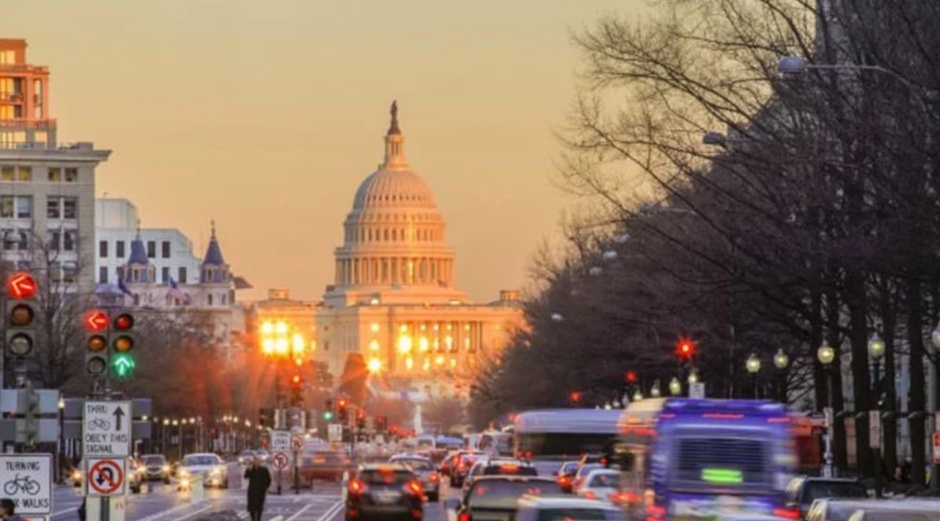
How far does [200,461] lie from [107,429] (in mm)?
73202

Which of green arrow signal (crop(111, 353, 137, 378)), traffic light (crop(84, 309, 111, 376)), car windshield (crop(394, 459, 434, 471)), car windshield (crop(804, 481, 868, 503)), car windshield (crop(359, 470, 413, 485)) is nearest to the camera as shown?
traffic light (crop(84, 309, 111, 376))

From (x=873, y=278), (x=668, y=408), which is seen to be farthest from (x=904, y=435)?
(x=668, y=408)

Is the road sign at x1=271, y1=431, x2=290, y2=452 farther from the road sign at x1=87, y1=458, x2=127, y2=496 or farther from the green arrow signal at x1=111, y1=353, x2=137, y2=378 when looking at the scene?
the green arrow signal at x1=111, y1=353, x2=137, y2=378

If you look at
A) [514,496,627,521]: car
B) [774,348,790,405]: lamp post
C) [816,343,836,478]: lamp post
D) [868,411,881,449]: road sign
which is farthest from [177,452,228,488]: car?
[514,496,627,521]: car

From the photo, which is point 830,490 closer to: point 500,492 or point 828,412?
point 500,492

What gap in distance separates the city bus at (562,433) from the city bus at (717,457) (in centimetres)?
4757

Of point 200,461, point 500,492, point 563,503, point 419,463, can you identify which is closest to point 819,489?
point 500,492

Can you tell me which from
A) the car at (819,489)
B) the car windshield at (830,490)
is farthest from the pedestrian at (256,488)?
the car windshield at (830,490)

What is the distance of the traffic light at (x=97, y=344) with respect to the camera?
37.0 metres

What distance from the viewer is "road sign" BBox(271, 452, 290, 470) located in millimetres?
92625

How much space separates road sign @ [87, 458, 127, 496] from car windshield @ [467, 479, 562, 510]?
11.0 m

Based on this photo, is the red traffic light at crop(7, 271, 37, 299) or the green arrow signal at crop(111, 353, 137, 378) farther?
the green arrow signal at crop(111, 353, 137, 378)

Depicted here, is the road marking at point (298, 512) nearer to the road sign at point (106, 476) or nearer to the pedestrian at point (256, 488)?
the pedestrian at point (256, 488)

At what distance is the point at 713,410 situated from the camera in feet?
132
